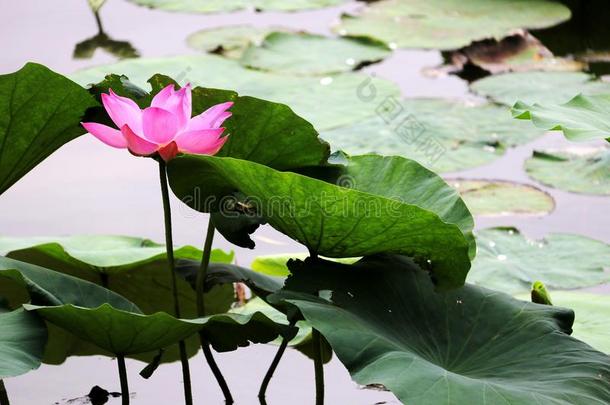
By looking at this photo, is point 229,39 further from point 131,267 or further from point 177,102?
point 177,102

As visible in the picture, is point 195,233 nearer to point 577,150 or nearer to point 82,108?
point 82,108

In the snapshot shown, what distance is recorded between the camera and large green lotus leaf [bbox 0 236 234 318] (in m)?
1.74

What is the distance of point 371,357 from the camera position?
1.23 meters

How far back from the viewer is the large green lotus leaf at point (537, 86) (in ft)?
9.78

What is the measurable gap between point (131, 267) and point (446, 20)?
2.20m

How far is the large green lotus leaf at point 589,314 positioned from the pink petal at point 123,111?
0.82 meters

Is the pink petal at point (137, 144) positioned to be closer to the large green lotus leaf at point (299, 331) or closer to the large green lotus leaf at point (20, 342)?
the large green lotus leaf at point (20, 342)

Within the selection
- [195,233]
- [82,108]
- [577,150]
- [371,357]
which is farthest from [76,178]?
[371,357]

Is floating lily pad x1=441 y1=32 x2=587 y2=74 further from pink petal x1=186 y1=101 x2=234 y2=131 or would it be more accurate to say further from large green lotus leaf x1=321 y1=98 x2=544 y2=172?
pink petal x1=186 y1=101 x2=234 y2=131

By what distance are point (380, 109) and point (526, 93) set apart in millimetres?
459

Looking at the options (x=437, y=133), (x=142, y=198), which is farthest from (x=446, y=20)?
(x=142, y=198)

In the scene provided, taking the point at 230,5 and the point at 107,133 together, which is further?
the point at 230,5

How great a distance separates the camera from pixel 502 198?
2.40 meters

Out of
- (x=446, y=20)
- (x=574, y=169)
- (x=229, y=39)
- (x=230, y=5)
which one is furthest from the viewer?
(x=230, y=5)
